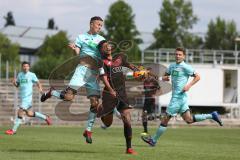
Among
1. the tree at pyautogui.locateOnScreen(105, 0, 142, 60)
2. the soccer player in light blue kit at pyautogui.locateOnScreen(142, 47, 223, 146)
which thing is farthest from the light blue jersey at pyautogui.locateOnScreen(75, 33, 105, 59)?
the tree at pyautogui.locateOnScreen(105, 0, 142, 60)

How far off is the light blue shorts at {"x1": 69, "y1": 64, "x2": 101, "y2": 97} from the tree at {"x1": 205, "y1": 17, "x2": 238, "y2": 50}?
73.0 meters

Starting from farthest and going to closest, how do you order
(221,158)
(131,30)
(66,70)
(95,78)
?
(131,30), (66,70), (95,78), (221,158)

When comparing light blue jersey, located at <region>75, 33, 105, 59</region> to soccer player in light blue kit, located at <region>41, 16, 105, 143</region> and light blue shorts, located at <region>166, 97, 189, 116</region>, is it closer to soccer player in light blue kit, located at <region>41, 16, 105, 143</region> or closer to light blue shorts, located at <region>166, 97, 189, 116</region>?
soccer player in light blue kit, located at <region>41, 16, 105, 143</region>

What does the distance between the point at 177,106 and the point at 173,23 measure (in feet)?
188

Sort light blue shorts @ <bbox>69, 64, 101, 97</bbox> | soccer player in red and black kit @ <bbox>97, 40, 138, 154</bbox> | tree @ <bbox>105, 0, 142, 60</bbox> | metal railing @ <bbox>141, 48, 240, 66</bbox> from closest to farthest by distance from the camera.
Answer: soccer player in red and black kit @ <bbox>97, 40, 138, 154</bbox> → light blue shorts @ <bbox>69, 64, 101, 97</bbox> → metal railing @ <bbox>141, 48, 240, 66</bbox> → tree @ <bbox>105, 0, 142, 60</bbox>

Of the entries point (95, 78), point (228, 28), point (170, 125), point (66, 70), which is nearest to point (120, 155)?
point (95, 78)

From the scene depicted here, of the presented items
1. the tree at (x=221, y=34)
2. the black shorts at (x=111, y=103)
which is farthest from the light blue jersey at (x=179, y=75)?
the tree at (x=221, y=34)

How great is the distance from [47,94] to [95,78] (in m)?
1.47

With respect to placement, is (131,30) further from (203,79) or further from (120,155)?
(120,155)

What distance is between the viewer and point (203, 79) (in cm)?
5700

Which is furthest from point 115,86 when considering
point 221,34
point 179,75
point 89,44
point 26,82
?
point 221,34

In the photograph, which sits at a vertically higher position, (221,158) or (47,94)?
(47,94)

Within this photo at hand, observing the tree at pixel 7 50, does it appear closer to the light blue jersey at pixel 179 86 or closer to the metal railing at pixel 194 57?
the metal railing at pixel 194 57

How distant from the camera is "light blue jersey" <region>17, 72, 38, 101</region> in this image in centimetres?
2586
